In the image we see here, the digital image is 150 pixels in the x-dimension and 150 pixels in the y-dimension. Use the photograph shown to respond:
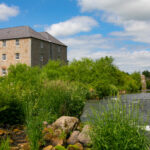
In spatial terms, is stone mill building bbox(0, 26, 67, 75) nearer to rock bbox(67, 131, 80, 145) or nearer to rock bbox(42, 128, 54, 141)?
rock bbox(42, 128, 54, 141)

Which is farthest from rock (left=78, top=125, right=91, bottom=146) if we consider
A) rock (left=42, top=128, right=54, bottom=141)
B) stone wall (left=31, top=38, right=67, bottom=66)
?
stone wall (left=31, top=38, right=67, bottom=66)

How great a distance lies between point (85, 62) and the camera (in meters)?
15.6

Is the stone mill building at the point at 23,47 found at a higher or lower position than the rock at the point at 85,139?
higher

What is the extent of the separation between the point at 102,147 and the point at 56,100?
3231 mm

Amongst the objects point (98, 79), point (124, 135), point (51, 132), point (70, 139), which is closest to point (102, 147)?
point (124, 135)

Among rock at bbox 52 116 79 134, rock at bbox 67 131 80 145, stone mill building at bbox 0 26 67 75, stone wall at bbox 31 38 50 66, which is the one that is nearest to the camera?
rock at bbox 67 131 80 145

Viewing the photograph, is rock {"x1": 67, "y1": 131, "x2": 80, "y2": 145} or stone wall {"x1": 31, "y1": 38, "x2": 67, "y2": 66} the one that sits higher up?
stone wall {"x1": 31, "y1": 38, "x2": 67, "y2": 66}

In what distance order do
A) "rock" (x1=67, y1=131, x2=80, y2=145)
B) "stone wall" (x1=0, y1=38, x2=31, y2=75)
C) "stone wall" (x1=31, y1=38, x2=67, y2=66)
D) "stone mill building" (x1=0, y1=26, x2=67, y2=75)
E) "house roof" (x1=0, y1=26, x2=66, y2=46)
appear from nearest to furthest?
"rock" (x1=67, y1=131, x2=80, y2=145) < "stone wall" (x1=0, y1=38, x2=31, y2=75) < "stone mill building" (x1=0, y1=26, x2=67, y2=75) < "stone wall" (x1=31, y1=38, x2=67, y2=66) < "house roof" (x1=0, y1=26, x2=66, y2=46)

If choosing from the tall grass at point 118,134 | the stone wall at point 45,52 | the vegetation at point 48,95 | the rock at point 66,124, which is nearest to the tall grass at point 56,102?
the vegetation at point 48,95

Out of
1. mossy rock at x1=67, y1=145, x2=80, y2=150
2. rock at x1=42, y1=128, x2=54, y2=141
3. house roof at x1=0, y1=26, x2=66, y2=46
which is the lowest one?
mossy rock at x1=67, y1=145, x2=80, y2=150

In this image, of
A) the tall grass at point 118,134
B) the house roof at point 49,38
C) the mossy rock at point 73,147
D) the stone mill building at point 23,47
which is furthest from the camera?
the house roof at point 49,38

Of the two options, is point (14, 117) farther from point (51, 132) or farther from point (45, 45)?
point (45, 45)

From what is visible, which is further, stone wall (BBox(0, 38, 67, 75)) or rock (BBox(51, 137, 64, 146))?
stone wall (BBox(0, 38, 67, 75))

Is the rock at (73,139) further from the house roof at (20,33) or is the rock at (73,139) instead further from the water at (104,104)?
the house roof at (20,33)
